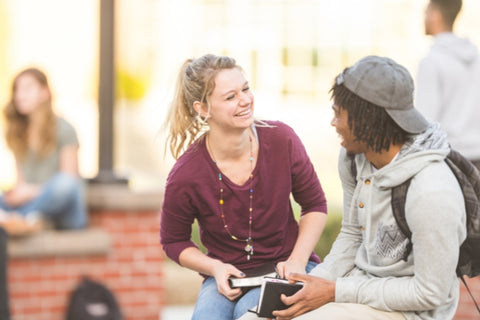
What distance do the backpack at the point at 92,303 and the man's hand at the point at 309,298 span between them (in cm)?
336

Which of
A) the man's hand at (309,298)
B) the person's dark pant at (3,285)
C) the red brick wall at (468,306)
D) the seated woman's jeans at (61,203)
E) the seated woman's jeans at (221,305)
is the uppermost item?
the man's hand at (309,298)

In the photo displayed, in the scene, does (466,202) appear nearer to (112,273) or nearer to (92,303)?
(92,303)

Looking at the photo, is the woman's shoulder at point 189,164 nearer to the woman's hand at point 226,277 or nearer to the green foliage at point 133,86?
the woman's hand at point 226,277

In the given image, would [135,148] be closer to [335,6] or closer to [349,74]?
[335,6]

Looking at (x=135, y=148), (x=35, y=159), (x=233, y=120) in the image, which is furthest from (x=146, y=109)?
(x=233, y=120)

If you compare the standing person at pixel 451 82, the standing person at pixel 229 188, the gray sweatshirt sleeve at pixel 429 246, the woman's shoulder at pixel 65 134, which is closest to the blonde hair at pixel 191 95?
the standing person at pixel 229 188

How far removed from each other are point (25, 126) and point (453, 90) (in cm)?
269

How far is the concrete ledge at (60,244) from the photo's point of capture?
625cm

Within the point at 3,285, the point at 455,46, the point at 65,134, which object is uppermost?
the point at 455,46

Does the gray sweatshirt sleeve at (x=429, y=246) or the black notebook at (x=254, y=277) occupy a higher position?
the gray sweatshirt sleeve at (x=429, y=246)

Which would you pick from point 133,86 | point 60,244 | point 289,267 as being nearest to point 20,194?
point 60,244

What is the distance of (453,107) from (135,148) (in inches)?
249

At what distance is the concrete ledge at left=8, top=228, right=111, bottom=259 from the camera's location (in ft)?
20.5

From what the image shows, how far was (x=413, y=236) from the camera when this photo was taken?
2797 millimetres
